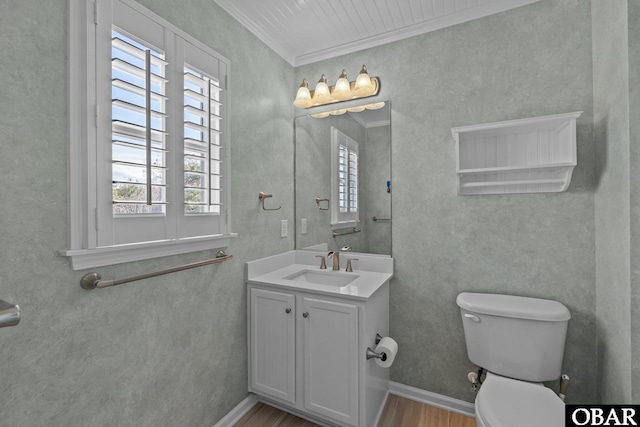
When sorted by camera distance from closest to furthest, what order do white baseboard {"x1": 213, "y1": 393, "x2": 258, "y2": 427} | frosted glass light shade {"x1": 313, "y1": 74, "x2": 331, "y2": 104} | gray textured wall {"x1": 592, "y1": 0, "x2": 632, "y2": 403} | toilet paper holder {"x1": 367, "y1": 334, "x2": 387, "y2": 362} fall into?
1. gray textured wall {"x1": 592, "y1": 0, "x2": 632, "y2": 403}
2. toilet paper holder {"x1": 367, "y1": 334, "x2": 387, "y2": 362}
3. white baseboard {"x1": 213, "y1": 393, "x2": 258, "y2": 427}
4. frosted glass light shade {"x1": 313, "y1": 74, "x2": 331, "y2": 104}

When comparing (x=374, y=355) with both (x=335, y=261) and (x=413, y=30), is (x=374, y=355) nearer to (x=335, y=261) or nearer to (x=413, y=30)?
(x=335, y=261)

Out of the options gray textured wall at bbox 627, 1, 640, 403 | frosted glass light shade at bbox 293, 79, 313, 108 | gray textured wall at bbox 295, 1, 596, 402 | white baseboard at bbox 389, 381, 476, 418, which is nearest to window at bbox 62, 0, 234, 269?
frosted glass light shade at bbox 293, 79, 313, 108

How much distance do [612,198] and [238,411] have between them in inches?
89.1

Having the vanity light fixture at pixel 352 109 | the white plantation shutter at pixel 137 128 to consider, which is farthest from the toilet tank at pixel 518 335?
the white plantation shutter at pixel 137 128

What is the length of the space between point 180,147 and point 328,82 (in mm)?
1287

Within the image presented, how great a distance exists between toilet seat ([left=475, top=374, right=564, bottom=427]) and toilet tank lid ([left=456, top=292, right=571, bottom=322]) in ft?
1.04

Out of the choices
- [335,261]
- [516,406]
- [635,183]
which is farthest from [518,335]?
[335,261]

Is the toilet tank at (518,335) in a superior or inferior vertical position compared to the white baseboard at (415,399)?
superior

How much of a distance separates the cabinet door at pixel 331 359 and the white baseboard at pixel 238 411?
421 millimetres

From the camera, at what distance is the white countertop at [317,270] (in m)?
1.65

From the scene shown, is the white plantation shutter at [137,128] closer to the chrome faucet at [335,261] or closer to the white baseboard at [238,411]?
the chrome faucet at [335,261]

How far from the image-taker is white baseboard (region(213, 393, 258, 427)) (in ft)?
5.60

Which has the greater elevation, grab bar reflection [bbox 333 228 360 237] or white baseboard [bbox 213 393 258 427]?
grab bar reflection [bbox 333 228 360 237]

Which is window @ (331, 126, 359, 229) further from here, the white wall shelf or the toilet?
the toilet
